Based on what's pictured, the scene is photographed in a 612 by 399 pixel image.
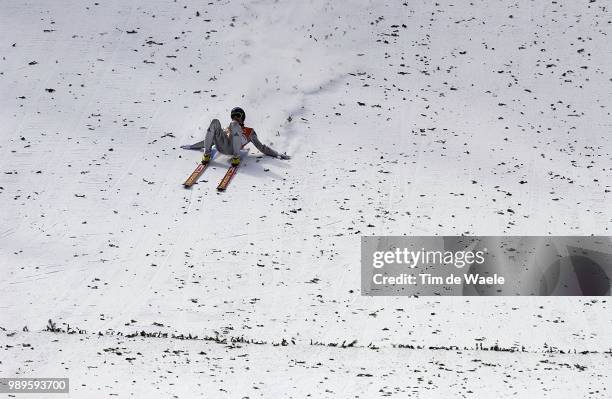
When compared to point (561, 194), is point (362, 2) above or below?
above

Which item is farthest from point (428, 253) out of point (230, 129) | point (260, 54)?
point (260, 54)

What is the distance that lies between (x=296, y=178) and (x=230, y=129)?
5.94 ft

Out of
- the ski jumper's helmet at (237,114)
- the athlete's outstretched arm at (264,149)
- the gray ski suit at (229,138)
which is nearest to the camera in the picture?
the gray ski suit at (229,138)

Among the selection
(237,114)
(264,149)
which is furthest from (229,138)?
(264,149)

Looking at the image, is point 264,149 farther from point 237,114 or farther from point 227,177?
point 227,177

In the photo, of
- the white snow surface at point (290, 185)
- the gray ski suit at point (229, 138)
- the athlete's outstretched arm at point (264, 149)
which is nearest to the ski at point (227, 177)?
the white snow surface at point (290, 185)

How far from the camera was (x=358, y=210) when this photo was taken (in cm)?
1709

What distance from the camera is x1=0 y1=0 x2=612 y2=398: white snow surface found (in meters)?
11.2

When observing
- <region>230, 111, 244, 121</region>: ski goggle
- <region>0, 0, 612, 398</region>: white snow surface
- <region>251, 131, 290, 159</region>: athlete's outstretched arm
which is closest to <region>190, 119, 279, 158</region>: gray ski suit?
<region>251, 131, 290, 159</region>: athlete's outstretched arm

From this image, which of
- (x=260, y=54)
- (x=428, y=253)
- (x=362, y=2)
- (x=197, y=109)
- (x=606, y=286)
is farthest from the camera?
(x=362, y=2)

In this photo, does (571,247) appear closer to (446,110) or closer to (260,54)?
→ (446,110)

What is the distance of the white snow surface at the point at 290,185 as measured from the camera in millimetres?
11156

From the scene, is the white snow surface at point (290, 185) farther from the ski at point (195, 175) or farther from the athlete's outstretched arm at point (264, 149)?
the athlete's outstretched arm at point (264, 149)

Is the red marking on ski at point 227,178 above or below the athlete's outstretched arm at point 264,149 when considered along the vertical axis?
below
